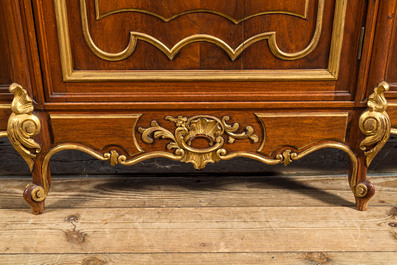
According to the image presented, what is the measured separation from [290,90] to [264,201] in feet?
0.94

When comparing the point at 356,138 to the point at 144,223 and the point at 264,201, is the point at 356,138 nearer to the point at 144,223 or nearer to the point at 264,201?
the point at 264,201

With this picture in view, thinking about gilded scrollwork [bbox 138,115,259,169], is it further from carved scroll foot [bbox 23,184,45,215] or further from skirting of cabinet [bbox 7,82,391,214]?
carved scroll foot [bbox 23,184,45,215]

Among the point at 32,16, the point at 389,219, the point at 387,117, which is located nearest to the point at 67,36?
the point at 32,16

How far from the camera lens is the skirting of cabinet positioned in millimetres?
703

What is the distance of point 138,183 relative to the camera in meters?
0.93

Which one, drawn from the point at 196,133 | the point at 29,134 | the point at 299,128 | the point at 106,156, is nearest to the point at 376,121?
the point at 299,128

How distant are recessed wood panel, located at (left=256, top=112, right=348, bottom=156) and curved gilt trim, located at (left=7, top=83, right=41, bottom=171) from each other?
1.48 ft

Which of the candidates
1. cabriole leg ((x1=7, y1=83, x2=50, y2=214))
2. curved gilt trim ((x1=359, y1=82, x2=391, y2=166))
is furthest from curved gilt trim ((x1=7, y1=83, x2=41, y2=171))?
curved gilt trim ((x1=359, y1=82, x2=391, y2=166))

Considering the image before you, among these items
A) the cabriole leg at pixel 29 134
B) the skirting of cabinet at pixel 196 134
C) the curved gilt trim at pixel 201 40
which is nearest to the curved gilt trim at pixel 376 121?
the skirting of cabinet at pixel 196 134

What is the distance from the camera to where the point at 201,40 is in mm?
658

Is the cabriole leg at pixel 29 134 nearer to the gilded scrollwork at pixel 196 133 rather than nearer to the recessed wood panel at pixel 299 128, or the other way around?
the gilded scrollwork at pixel 196 133

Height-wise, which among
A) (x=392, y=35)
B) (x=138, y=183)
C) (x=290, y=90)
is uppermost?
(x=392, y=35)

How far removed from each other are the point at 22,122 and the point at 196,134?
13.6 inches

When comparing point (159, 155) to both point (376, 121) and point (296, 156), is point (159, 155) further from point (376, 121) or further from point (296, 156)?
point (376, 121)
